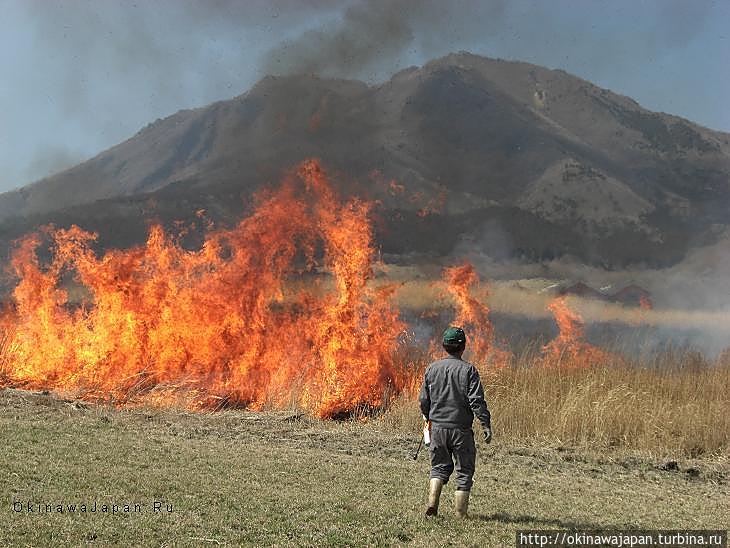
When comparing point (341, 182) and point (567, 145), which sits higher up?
point (567, 145)

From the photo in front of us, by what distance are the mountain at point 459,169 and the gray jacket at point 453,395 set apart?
17231 millimetres

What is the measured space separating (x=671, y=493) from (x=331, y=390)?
31.2 ft

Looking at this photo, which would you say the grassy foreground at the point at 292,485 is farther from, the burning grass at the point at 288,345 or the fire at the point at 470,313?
the fire at the point at 470,313

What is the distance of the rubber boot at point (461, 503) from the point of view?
8.67m

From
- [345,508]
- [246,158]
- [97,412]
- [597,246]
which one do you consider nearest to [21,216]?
[246,158]

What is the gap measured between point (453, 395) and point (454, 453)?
662mm

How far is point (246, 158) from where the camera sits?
58594 millimetres

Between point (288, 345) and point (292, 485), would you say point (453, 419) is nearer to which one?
point (292, 485)

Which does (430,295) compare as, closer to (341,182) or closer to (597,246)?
(341,182)

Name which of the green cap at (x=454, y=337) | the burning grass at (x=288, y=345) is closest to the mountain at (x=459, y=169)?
the burning grass at (x=288, y=345)

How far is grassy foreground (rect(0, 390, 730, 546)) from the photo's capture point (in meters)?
8.05

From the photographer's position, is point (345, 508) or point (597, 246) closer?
point (345, 508)

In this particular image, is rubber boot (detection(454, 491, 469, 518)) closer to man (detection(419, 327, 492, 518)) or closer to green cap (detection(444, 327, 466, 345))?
man (detection(419, 327, 492, 518))

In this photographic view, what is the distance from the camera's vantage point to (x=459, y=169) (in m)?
117
